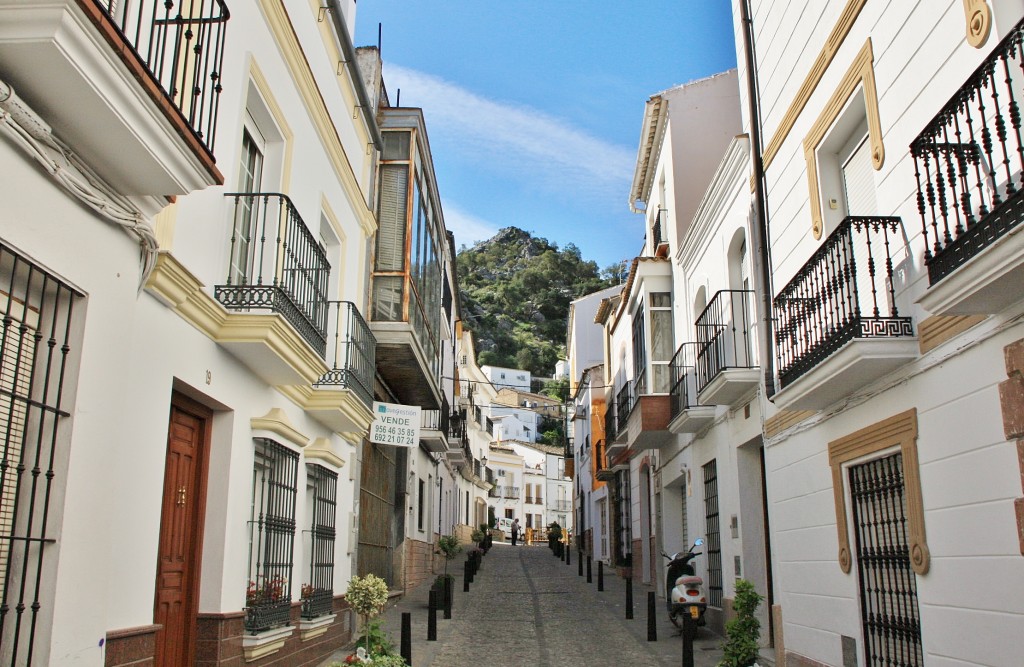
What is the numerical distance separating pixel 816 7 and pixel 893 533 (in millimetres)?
4973

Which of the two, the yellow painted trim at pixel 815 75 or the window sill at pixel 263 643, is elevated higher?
the yellow painted trim at pixel 815 75

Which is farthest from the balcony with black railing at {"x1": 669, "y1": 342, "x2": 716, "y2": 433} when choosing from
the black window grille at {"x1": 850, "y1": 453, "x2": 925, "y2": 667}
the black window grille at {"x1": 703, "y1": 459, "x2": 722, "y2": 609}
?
the black window grille at {"x1": 850, "y1": 453, "x2": 925, "y2": 667}

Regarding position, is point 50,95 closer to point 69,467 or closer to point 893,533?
point 69,467

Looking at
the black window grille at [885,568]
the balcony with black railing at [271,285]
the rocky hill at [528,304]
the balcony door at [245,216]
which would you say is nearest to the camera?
the black window grille at [885,568]

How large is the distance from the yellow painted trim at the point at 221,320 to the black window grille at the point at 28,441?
1249 millimetres

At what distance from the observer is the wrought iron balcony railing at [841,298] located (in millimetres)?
6730

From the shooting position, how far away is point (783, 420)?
31.4 ft

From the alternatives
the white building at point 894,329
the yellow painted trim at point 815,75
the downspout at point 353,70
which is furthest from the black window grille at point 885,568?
the downspout at point 353,70

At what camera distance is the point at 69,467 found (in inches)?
174

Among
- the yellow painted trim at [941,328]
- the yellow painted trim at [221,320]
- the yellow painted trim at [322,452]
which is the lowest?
the yellow painted trim at [322,452]

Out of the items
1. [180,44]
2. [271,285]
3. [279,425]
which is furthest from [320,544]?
[180,44]

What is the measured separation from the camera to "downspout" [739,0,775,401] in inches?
388

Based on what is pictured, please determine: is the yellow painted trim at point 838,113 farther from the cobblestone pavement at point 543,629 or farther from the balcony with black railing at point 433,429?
the balcony with black railing at point 433,429

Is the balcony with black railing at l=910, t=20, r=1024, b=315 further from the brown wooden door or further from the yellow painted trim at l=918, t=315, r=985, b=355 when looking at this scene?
the brown wooden door
